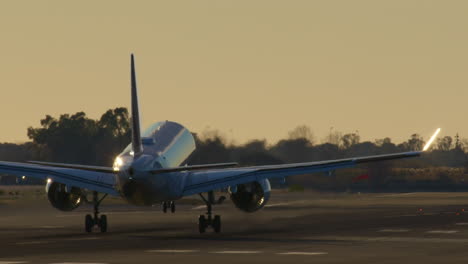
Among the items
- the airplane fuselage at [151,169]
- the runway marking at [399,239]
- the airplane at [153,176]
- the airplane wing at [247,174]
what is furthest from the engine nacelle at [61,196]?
the runway marking at [399,239]

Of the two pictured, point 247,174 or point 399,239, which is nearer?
point 399,239

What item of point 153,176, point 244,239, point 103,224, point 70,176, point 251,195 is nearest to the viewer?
point 244,239

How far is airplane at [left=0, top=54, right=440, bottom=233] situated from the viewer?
160 ft

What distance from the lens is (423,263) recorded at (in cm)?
3353

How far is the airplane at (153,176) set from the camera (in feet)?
→ 160

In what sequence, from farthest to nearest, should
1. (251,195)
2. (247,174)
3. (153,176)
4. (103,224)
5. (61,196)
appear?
(61,196) → (103,224) → (251,195) → (247,174) → (153,176)

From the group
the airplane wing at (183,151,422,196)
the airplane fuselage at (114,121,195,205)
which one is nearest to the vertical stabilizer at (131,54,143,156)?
the airplane fuselage at (114,121,195,205)

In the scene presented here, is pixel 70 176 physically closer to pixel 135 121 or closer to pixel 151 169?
pixel 135 121

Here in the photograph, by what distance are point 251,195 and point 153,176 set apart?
6.62 metres

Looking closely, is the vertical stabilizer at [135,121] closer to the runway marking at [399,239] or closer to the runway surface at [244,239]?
the runway surface at [244,239]

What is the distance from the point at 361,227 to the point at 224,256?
72.7 ft

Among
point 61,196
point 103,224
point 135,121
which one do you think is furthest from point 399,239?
point 61,196

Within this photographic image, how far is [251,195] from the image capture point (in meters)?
54.2

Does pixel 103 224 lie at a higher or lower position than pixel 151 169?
lower
